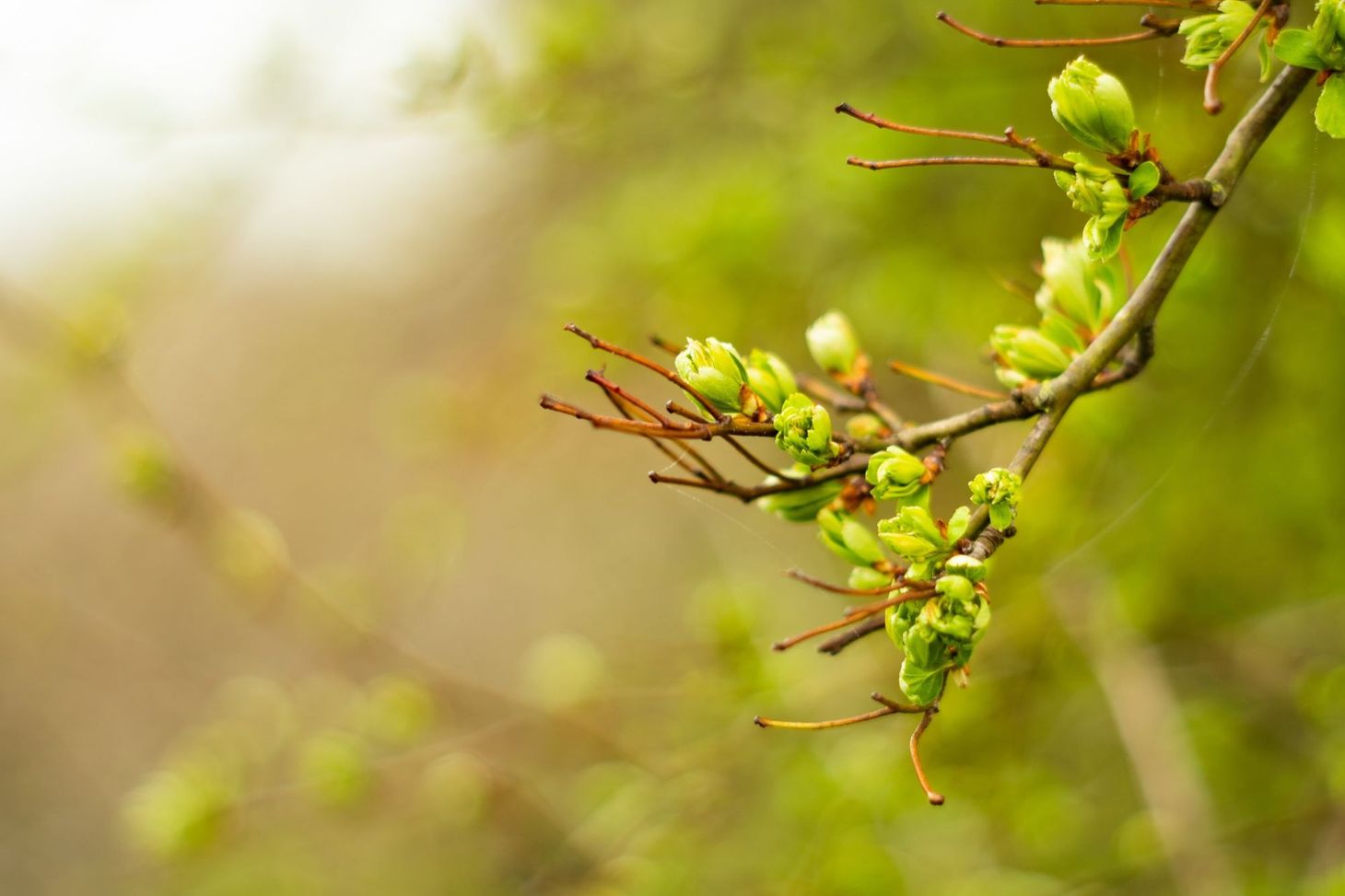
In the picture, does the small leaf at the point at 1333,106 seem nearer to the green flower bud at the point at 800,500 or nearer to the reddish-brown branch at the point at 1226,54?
the reddish-brown branch at the point at 1226,54

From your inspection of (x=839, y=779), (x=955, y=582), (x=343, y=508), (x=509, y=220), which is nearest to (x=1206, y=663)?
(x=839, y=779)

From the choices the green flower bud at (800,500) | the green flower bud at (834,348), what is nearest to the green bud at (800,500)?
the green flower bud at (800,500)

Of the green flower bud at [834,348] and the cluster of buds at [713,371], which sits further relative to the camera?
the green flower bud at [834,348]

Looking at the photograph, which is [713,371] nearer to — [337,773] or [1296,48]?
[1296,48]

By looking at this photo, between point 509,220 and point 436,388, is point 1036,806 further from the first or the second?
point 509,220

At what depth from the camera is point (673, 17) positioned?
1653 mm

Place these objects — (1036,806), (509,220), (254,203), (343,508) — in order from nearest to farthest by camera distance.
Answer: (1036,806) < (254,203) < (509,220) < (343,508)

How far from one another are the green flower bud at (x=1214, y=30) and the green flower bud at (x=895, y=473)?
232 millimetres

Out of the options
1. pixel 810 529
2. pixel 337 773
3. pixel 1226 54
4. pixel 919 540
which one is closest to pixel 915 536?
pixel 919 540

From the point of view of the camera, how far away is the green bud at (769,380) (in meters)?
0.54

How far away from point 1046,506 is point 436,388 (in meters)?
1.12

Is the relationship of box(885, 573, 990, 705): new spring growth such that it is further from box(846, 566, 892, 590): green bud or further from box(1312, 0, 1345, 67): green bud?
box(1312, 0, 1345, 67): green bud

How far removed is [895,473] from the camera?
507mm

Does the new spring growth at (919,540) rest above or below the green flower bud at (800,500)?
above
